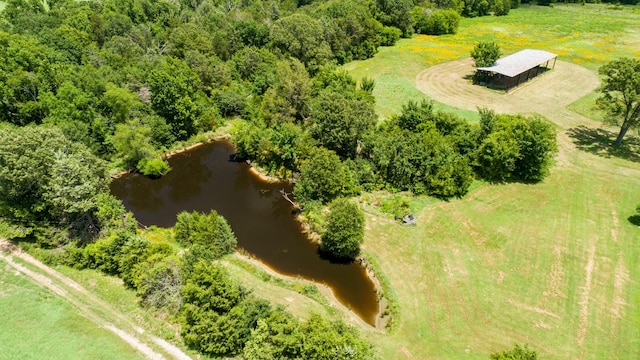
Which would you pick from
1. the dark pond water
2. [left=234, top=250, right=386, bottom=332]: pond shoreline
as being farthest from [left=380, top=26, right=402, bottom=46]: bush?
[left=234, top=250, right=386, bottom=332]: pond shoreline

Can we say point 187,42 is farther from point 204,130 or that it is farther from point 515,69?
point 515,69

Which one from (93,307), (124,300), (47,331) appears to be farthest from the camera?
(124,300)

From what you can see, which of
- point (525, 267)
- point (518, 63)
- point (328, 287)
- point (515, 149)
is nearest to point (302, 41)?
point (518, 63)

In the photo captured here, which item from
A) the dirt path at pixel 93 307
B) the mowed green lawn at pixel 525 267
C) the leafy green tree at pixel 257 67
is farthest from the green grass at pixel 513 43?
the dirt path at pixel 93 307

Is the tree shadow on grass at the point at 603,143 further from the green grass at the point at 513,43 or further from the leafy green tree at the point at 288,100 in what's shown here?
the leafy green tree at the point at 288,100

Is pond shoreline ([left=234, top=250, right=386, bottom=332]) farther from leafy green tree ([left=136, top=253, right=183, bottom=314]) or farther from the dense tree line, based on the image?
leafy green tree ([left=136, top=253, right=183, bottom=314])
